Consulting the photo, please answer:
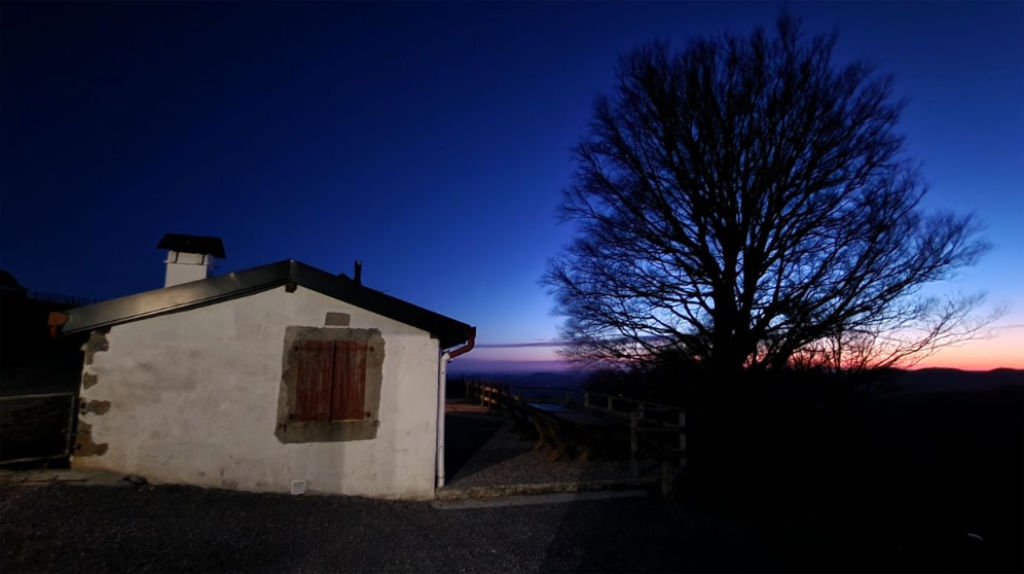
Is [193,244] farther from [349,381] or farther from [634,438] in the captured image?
[634,438]

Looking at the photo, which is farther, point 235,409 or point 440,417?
point 440,417

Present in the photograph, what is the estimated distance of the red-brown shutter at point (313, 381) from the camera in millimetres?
6770

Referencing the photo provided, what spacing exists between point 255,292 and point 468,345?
11.0 ft

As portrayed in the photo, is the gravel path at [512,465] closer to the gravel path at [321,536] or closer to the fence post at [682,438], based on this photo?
the fence post at [682,438]

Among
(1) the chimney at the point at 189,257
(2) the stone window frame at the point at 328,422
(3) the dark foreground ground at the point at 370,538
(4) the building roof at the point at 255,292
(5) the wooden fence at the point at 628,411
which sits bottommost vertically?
(3) the dark foreground ground at the point at 370,538

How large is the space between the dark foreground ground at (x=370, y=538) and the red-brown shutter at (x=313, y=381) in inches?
45.6

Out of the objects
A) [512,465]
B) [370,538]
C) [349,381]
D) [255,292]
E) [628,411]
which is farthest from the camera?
[628,411]

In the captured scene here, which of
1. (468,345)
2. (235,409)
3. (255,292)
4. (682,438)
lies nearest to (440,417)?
(468,345)

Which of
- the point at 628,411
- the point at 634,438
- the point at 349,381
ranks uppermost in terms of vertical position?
the point at 349,381

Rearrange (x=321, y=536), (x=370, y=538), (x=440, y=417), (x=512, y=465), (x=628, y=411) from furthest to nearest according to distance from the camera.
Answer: (x=628, y=411)
(x=512, y=465)
(x=440, y=417)
(x=370, y=538)
(x=321, y=536)

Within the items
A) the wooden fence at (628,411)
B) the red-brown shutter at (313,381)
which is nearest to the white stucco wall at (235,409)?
the red-brown shutter at (313,381)

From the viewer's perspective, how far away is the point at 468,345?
7.94 meters

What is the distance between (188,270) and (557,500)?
22.9 ft

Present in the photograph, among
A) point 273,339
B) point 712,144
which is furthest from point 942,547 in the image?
point 273,339
